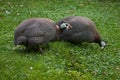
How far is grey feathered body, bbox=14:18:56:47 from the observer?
7.33 metres

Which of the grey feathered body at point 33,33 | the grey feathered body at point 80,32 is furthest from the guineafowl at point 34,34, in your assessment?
the grey feathered body at point 80,32

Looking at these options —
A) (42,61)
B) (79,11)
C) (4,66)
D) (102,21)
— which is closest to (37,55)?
(42,61)

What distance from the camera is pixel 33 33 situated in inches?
289

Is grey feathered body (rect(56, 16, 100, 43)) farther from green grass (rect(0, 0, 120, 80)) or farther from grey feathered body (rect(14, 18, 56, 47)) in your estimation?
grey feathered body (rect(14, 18, 56, 47))

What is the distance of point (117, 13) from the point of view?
12289 mm

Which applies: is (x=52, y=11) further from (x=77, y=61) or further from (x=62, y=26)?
(x=77, y=61)

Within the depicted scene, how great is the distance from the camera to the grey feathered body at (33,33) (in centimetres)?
733

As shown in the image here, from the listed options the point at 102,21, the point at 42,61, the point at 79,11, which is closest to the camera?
the point at 42,61

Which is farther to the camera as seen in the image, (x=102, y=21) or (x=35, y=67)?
(x=102, y=21)

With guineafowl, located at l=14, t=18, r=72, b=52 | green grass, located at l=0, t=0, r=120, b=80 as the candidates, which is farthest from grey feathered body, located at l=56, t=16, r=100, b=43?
guineafowl, located at l=14, t=18, r=72, b=52

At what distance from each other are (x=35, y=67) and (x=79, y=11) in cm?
544

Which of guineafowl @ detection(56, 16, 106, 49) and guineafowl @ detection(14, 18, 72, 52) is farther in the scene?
guineafowl @ detection(56, 16, 106, 49)

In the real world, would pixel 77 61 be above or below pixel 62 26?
below

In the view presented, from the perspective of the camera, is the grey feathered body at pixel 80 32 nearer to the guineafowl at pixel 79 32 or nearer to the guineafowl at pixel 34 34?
the guineafowl at pixel 79 32
